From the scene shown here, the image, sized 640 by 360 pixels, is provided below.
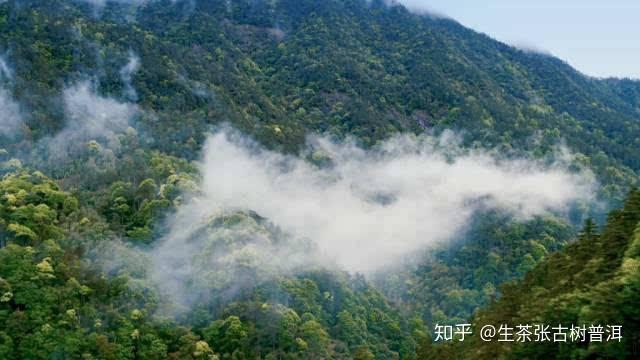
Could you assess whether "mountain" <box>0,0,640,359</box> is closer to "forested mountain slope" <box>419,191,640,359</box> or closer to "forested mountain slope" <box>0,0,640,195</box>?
"forested mountain slope" <box>419,191,640,359</box>

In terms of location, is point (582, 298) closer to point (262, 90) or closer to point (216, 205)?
point (216, 205)

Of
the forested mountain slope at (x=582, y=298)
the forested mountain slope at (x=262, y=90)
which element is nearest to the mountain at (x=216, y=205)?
the forested mountain slope at (x=582, y=298)

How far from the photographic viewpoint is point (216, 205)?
96938 millimetres

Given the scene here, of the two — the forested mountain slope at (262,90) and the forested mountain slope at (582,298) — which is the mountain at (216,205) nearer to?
the forested mountain slope at (582,298)

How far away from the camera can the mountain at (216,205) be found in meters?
65.9

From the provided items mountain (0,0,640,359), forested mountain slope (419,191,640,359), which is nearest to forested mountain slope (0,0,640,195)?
mountain (0,0,640,359)

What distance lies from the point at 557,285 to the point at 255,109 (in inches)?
4519

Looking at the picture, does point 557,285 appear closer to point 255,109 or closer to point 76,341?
point 76,341

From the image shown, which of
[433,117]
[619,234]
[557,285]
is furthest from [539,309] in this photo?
[433,117]

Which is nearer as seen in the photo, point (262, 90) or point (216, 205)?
point (216, 205)

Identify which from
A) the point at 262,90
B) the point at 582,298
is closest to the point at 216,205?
the point at 582,298

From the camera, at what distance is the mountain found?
6594 cm

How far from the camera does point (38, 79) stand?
11775cm

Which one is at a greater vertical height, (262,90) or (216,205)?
(262,90)
